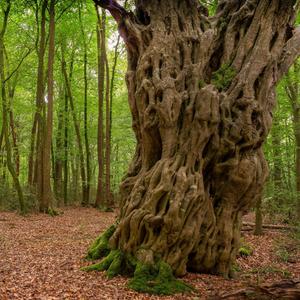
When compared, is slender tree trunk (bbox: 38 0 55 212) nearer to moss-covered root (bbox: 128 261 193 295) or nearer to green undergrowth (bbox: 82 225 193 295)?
green undergrowth (bbox: 82 225 193 295)

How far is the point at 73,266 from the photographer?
726 centimetres

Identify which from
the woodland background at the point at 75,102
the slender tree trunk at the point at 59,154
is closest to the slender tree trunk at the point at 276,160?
the woodland background at the point at 75,102

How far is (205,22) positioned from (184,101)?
101 inches

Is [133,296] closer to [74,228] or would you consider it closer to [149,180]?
[149,180]

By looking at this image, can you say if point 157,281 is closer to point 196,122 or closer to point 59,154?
point 196,122

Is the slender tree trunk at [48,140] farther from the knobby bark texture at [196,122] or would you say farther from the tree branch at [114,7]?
the tree branch at [114,7]

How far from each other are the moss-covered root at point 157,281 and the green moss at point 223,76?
4085 mm

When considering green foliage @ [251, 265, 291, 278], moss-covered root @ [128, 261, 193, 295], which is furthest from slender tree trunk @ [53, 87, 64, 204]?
moss-covered root @ [128, 261, 193, 295]

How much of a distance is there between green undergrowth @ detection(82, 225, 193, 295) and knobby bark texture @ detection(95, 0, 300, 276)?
16 cm

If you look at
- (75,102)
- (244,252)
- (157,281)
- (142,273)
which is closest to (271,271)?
(244,252)

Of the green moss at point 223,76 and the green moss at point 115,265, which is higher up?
the green moss at point 223,76

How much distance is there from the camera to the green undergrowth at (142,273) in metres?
6.03

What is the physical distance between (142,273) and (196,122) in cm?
318

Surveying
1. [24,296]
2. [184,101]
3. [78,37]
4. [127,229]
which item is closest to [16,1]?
[78,37]
